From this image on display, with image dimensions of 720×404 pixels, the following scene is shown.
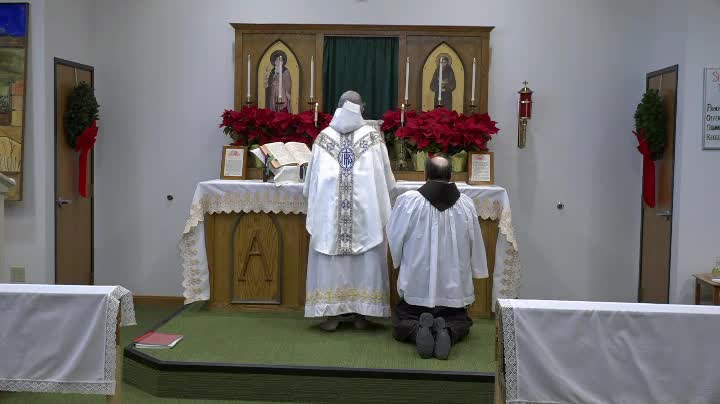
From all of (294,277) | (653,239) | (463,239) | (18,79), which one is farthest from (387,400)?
(18,79)

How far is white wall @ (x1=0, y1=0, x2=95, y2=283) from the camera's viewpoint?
6.41 metres

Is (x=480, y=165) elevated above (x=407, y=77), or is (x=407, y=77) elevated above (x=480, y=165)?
(x=407, y=77)

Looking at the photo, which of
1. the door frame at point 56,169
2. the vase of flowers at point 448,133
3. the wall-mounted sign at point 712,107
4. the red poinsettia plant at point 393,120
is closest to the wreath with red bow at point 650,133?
the wall-mounted sign at point 712,107

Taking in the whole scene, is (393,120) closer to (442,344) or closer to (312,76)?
(312,76)

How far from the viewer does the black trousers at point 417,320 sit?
203 inches

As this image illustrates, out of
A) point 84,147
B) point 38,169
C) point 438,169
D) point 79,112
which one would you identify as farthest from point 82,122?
point 438,169

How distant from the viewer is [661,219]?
6660mm

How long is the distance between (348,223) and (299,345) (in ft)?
3.17

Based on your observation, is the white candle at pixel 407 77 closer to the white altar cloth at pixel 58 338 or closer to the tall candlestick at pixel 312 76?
the tall candlestick at pixel 312 76

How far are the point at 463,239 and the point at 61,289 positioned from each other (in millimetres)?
2619

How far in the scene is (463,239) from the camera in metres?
5.11

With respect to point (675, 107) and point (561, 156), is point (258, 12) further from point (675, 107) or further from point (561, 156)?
point (675, 107)

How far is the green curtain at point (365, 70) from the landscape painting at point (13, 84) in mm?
2672

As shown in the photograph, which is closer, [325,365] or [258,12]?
[325,365]
